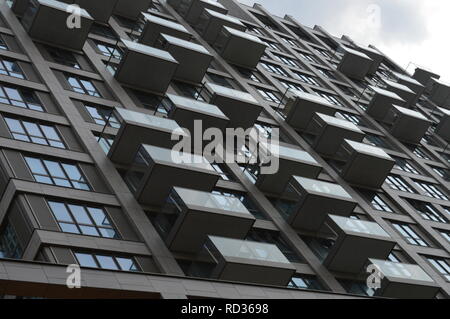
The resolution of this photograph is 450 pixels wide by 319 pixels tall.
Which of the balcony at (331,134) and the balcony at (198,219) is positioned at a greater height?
the balcony at (331,134)

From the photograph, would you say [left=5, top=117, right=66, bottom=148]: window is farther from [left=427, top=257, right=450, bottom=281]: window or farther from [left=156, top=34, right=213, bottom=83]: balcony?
[left=427, top=257, right=450, bottom=281]: window

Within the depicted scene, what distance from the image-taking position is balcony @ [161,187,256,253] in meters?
24.4

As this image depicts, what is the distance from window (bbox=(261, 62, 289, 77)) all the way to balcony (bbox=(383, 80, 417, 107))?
1096 centimetres

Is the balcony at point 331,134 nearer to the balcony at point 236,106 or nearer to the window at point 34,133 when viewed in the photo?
the balcony at point 236,106

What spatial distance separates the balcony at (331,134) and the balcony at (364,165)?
2.61 ft

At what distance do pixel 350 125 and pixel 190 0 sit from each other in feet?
58.2

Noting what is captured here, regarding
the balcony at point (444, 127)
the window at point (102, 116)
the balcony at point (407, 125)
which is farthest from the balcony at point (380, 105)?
the window at point (102, 116)

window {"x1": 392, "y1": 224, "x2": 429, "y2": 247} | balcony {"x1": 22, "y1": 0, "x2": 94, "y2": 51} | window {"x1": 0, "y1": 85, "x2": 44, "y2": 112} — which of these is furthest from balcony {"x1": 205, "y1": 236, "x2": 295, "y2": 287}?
balcony {"x1": 22, "y1": 0, "x2": 94, "y2": 51}

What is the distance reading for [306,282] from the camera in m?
28.6

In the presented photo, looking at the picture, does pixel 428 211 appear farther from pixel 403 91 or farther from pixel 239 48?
pixel 239 48

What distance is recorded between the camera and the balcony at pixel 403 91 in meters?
55.9

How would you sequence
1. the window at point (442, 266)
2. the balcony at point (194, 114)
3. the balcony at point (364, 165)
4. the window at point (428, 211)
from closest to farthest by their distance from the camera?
the balcony at point (194, 114) < the window at point (442, 266) < the balcony at point (364, 165) < the window at point (428, 211)

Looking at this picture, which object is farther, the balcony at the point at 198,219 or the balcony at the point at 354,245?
the balcony at the point at 354,245

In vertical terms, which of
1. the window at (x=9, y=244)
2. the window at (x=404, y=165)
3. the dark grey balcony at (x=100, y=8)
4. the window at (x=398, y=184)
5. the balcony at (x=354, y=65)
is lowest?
the window at (x=9, y=244)
